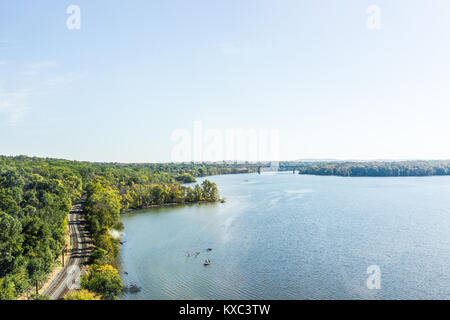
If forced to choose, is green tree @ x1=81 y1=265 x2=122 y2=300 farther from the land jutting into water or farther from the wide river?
the wide river

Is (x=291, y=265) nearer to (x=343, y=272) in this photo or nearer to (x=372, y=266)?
(x=343, y=272)

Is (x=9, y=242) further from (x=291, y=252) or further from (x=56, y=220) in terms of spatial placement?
(x=291, y=252)

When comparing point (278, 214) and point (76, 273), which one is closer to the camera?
point (76, 273)

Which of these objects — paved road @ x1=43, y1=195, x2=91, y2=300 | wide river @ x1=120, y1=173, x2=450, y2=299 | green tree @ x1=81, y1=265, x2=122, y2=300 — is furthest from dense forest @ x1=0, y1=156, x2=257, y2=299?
wide river @ x1=120, y1=173, x2=450, y2=299

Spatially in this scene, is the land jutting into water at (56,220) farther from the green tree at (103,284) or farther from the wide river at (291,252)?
the wide river at (291,252)

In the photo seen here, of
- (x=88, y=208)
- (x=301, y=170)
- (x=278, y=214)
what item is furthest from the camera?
(x=301, y=170)
